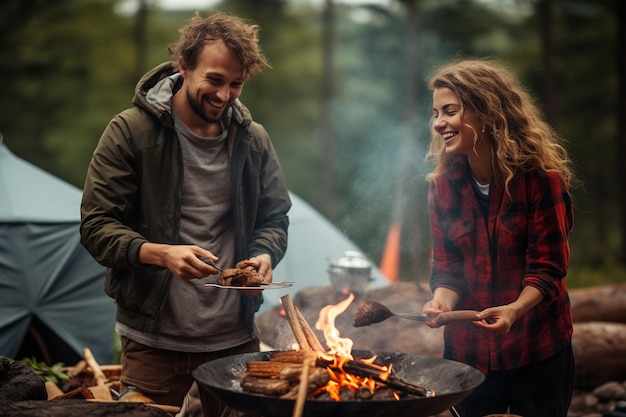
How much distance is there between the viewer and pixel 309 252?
8.75m

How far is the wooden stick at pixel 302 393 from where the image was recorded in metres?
2.70

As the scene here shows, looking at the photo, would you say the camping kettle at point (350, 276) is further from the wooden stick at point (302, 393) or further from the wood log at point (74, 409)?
the wooden stick at point (302, 393)

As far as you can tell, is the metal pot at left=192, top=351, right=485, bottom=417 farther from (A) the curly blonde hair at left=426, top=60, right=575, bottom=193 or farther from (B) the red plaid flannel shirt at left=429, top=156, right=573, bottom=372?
(A) the curly blonde hair at left=426, top=60, right=575, bottom=193

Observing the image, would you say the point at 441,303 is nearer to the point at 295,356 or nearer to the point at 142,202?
the point at 295,356

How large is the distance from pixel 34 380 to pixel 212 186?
1.23 metres

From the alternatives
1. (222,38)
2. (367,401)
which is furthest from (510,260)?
(222,38)

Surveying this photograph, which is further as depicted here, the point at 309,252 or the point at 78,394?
the point at 309,252

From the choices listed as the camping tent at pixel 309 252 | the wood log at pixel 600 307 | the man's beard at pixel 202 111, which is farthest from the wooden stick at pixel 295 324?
the wood log at pixel 600 307

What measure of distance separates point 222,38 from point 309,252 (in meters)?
5.37

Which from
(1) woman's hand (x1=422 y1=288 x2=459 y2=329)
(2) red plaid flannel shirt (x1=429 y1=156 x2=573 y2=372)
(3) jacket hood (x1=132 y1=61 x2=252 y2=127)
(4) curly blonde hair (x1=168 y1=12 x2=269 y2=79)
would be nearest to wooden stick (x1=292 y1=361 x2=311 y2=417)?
(1) woman's hand (x1=422 y1=288 x2=459 y2=329)

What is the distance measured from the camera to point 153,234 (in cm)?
355

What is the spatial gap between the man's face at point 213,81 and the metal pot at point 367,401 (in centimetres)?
118

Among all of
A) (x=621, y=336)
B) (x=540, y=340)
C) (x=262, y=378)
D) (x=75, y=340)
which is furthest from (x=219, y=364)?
(x=621, y=336)

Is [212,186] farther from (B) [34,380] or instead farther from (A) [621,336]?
(A) [621,336]
